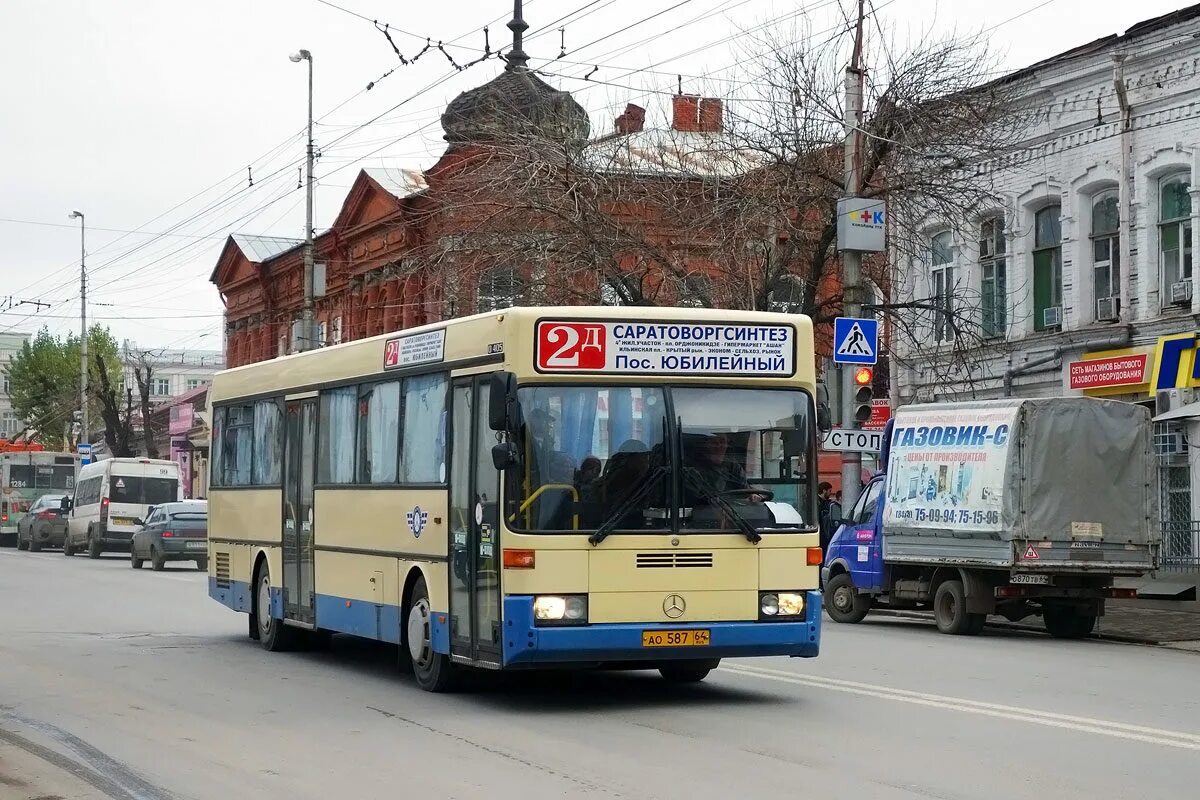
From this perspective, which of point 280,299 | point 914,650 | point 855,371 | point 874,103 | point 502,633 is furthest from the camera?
point 280,299

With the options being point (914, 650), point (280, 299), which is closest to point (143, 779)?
point (914, 650)

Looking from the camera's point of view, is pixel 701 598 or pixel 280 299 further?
pixel 280 299

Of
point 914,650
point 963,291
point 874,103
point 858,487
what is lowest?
point 914,650

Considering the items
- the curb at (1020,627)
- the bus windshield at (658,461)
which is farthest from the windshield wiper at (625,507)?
the curb at (1020,627)

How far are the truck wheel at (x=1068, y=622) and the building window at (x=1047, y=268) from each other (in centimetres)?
1183

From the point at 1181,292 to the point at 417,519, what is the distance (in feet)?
62.1

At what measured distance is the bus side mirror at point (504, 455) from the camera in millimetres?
12070

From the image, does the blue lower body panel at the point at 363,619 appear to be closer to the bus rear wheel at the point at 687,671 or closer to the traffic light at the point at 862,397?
the bus rear wheel at the point at 687,671

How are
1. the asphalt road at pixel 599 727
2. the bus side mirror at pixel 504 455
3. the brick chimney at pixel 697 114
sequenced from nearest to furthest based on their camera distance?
the asphalt road at pixel 599 727
the bus side mirror at pixel 504 455
the brick chimney at pixel 697 114

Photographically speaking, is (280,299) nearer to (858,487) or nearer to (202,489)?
(202,489)

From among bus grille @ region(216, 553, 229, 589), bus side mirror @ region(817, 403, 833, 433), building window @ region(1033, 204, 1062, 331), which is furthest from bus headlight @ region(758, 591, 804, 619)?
building window @ region(1033, 204, 1062, 331)

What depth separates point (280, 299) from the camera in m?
67.1

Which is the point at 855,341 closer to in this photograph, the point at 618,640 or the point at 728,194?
the point at 728,194

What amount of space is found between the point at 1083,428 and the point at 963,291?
539 inches
